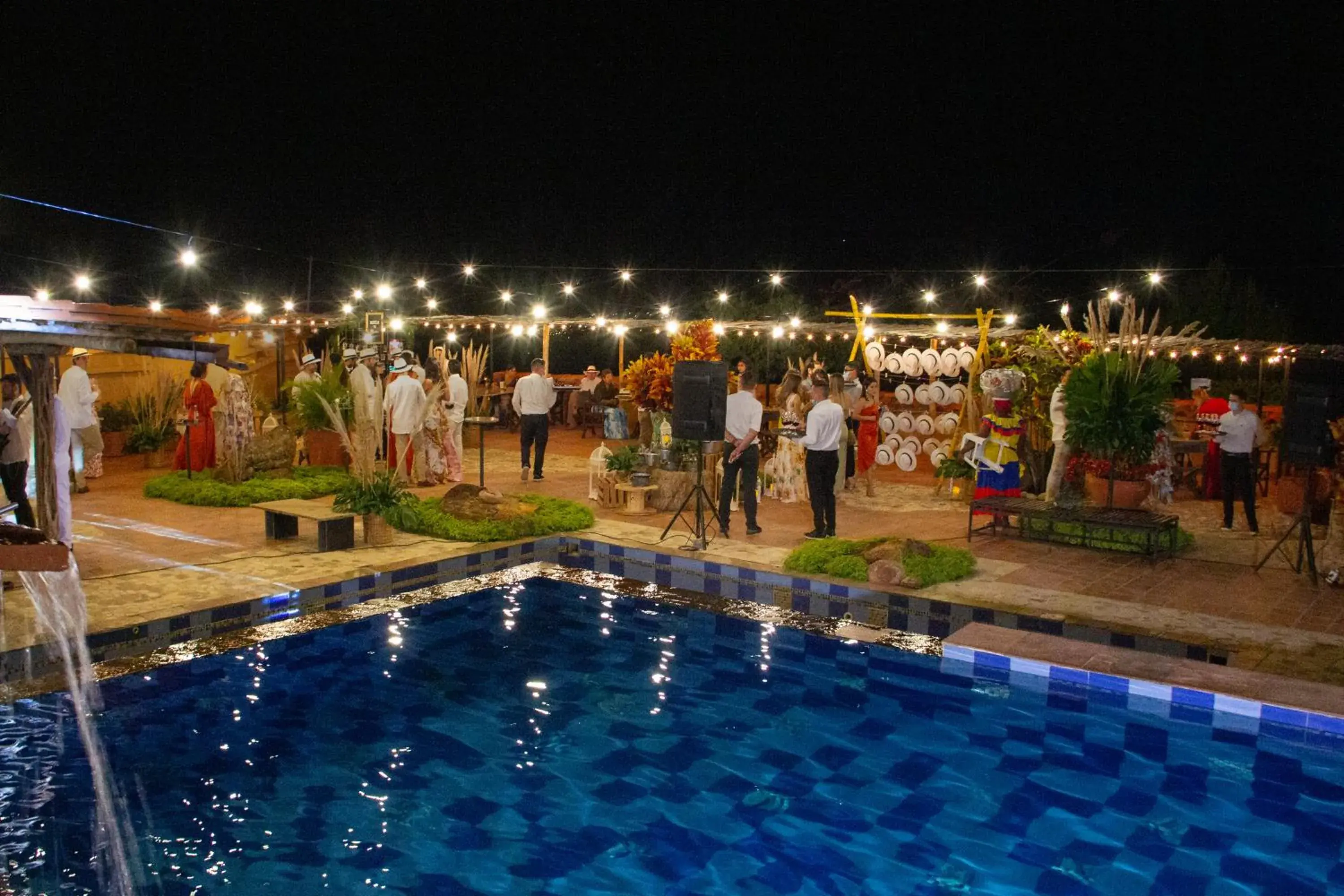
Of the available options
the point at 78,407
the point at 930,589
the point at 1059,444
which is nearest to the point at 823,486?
the point at 930,589

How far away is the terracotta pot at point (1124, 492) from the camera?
9.51 metres

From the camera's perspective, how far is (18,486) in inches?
302

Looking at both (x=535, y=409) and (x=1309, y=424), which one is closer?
(x=1309, y=424)

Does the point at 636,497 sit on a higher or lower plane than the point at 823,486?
lower

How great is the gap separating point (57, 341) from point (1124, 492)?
8.54 m

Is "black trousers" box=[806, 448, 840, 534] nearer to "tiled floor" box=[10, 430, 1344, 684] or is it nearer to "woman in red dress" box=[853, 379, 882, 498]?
"tiled floor" box=[10, 430, 1344, 684]

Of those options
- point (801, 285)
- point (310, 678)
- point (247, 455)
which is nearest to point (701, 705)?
point (310, 678)

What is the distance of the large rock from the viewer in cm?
930

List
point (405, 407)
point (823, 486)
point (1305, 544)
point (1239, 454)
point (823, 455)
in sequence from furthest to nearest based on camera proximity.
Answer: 1. point (405, 407)
2. point (1239, 454)
3. point (823, 486)
4. point (823, 455)
5. point (1305, 544)

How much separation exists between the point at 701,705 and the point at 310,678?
2.25 metres

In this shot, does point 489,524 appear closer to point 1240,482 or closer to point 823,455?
point 823,455

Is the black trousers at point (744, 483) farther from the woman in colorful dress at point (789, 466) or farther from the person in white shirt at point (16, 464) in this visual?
the person in white shirt at point (16, 464)

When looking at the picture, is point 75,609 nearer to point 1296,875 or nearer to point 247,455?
point 247,455

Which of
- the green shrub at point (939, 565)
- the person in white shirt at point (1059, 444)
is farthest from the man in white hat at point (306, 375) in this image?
the person in white shirt at point (1059, 444)
